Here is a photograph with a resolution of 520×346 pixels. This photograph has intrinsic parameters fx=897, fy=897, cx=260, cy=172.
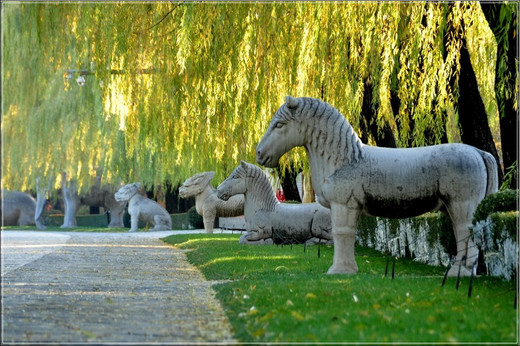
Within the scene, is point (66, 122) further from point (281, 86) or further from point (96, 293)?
point (96, 293)

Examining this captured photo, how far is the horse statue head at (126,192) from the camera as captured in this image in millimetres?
32875

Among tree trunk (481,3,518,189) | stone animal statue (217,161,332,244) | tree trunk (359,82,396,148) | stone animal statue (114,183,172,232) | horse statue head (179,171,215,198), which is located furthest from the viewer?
stone animal statue (114,183,172,232)

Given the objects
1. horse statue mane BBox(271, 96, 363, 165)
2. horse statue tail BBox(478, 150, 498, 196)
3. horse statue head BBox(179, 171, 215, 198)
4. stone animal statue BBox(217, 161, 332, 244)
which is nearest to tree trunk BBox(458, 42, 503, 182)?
horse statue tail BBox(478, 150, 498, 196)

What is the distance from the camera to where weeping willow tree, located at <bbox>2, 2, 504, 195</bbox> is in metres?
11.4

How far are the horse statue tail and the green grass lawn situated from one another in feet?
3.94

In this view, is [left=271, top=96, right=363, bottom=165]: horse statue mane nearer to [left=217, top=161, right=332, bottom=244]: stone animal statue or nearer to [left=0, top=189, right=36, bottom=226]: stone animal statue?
[left=217, top=161, right=332, bottom=244]: stone animal statue

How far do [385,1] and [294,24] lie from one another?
215 cm

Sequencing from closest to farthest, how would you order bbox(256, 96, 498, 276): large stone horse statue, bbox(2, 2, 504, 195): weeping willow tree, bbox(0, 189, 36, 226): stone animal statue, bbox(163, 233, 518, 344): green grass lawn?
bbox(163, 233, 518, 344): green grass lawn, bbox(256, 96, 498, 276): large stone horse statue, bbox(2, 2, 504, 195): weeping willow tree, bbox(0, 189, 36, 226): stone animal statue

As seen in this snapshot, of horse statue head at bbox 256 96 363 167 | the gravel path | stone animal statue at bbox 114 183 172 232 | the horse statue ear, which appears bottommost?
the gravel path

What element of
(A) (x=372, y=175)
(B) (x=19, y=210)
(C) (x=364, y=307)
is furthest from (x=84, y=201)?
(C) (x=364, y=307)

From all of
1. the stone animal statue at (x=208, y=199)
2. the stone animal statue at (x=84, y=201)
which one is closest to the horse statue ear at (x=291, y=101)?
the stone animal statue at (x=208, y=199)

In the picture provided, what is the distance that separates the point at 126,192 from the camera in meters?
33.0

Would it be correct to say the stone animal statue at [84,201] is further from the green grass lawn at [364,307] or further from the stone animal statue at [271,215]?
the green grass lawn at [364,307]

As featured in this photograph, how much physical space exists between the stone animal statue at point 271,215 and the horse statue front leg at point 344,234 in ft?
22.8
